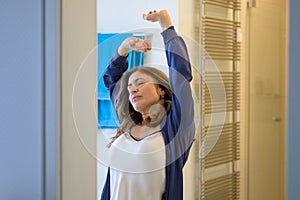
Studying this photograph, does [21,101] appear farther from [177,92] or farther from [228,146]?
[228,146]

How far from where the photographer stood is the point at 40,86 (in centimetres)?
134

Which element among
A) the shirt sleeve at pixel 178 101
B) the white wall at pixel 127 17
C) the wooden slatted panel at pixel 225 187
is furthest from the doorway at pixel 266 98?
the shirt sleeve at pixel 178 101

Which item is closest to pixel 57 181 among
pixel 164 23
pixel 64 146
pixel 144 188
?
pixel 64 146

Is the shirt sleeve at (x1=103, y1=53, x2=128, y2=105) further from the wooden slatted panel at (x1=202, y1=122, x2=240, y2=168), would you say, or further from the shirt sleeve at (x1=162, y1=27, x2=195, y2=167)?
the wooden slatted panel at (x1=202, y1=122, x2=240, y2=168)

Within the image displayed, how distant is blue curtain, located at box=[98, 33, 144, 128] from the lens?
3.96 ft

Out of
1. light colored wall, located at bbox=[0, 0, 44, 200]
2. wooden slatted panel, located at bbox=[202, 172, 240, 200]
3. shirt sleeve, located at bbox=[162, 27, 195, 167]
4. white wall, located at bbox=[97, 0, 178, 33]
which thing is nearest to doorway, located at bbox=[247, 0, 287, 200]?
wooden slatted panel, located at bbox=[202, 172, 240, 200]

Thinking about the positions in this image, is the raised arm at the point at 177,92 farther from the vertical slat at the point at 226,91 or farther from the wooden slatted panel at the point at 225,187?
the wooden slatted panel at the point at 225,187

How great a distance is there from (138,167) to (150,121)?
132mm

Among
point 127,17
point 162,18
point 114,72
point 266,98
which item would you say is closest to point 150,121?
point 114,72

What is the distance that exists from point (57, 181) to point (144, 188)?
293 mm

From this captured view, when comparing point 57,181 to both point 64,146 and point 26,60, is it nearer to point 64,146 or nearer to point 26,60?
point 64,146

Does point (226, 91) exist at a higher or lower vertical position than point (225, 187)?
higher

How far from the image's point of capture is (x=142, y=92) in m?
1.18

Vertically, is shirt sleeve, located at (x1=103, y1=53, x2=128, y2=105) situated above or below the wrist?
below
